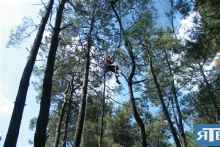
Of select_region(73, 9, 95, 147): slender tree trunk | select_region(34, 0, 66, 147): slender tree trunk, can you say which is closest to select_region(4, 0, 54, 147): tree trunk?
select_region(34, 0, 66, 147): slender tree trunk

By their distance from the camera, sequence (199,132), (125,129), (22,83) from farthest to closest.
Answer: (125,129) → (199,132) → (22,83)

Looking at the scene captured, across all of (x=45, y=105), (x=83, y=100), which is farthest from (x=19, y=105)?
(x=83, y=100)

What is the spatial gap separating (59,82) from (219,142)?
324 inches

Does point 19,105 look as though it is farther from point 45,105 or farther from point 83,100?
point 83,100

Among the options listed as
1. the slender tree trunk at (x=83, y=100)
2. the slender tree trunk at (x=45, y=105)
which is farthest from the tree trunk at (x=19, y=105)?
the slender tree trunk at (x=83, y=100)

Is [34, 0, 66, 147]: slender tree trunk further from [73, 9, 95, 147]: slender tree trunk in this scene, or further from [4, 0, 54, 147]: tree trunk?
[73, 9, 95, 147]: slender tree trunk

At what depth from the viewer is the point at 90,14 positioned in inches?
352

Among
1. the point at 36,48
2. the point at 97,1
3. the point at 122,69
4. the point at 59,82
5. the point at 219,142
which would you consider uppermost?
the point at 97,1

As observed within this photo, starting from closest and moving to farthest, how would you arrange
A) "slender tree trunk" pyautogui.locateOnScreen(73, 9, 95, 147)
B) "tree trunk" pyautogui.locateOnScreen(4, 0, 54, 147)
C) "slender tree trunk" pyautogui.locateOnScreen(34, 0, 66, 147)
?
"slender tree trunk" pyautogui.locateOnScreen(34, 0, 66, 147) → "tree trunk" pyautogui.locateOnScreen(4, 0, 54, 147) → "slender tree trunk" pyautogui.locateOnScreen(73, 9, 95, 147)

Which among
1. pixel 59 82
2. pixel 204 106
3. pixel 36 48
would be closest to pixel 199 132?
pixel 36 48

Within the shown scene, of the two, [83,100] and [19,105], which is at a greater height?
[83,100]

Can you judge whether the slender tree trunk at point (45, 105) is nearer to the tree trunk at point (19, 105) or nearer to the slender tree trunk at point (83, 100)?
the tree trunk at point (19, 105)

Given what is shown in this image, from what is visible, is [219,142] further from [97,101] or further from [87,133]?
[87,133]

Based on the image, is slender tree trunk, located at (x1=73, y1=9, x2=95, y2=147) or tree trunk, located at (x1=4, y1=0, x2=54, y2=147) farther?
slender tree trunk, located at (x1=73, y1=9, x2=95, y2=147)
